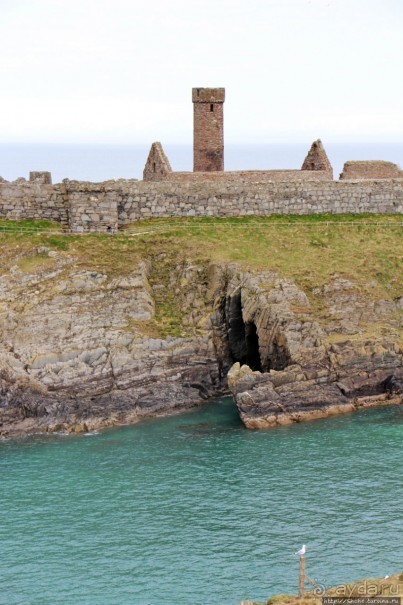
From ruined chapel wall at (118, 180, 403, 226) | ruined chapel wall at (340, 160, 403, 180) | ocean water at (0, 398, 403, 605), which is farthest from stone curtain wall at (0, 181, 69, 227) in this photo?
ruined chapel wall at (340, 160, 403, 180)

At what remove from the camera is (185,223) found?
74.8 m

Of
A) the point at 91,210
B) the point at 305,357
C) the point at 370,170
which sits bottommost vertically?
the point at 305,357

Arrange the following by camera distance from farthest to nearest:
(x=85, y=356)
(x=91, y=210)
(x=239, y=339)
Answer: (x=91, y=210)
(x=239, y=339)
(x=85, y=356)

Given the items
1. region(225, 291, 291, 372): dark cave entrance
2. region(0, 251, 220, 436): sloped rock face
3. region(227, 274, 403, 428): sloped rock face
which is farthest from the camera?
region(225, 291, 291, 372): dark cave entrance

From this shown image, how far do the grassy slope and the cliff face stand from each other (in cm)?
42

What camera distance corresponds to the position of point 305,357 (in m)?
63.9

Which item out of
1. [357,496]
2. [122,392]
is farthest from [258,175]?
[357,496]

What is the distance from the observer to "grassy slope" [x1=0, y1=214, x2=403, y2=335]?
69562 millimetres

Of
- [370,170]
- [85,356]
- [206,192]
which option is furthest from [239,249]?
[370,170]

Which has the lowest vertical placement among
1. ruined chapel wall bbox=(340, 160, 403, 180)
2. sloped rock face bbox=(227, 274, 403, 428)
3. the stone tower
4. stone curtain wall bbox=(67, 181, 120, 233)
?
sloped rock face bbox=(227, 274, 403, 428)

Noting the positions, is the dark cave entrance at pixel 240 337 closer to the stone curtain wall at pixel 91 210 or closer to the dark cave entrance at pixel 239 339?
the dark cave entrance at pixel 239 339

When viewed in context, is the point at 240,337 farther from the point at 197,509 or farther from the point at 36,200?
the point at 197,509

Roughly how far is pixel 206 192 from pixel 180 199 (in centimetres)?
185

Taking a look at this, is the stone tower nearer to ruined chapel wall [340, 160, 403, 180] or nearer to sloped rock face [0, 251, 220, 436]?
ruined chapel wall [340, 160, 403, 180]
